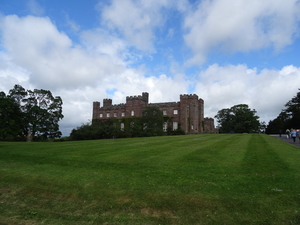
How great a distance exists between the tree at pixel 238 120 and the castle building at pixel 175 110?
53.3ft

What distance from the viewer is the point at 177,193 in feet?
24.1

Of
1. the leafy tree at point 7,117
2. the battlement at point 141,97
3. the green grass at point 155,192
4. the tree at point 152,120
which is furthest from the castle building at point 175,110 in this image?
the green grass at point 155,192

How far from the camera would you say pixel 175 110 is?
61.9 meters

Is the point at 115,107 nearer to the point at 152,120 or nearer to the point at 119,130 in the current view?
the point at 152,120

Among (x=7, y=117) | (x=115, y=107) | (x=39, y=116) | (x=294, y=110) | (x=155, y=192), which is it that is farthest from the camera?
(x=115, y=107)

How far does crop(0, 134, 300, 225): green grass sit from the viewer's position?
6188 mm

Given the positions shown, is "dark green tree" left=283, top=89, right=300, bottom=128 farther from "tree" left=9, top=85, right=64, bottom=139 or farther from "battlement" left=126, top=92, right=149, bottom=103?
"tree" left=9, top=85, right=64, bottom=139

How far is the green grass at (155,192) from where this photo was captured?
6.19m

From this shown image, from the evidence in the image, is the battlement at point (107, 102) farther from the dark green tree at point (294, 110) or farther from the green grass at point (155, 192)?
the green grass at point (155, 192)

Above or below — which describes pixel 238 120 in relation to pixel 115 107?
below

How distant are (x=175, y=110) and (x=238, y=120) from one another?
2733cm

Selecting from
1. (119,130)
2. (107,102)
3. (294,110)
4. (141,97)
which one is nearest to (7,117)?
(119,130)

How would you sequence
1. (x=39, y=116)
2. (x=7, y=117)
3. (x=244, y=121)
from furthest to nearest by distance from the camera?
(x=244, y=121), (x=39, y=116), (x=7, y=117)

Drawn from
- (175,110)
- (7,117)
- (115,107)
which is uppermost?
(115,107)
